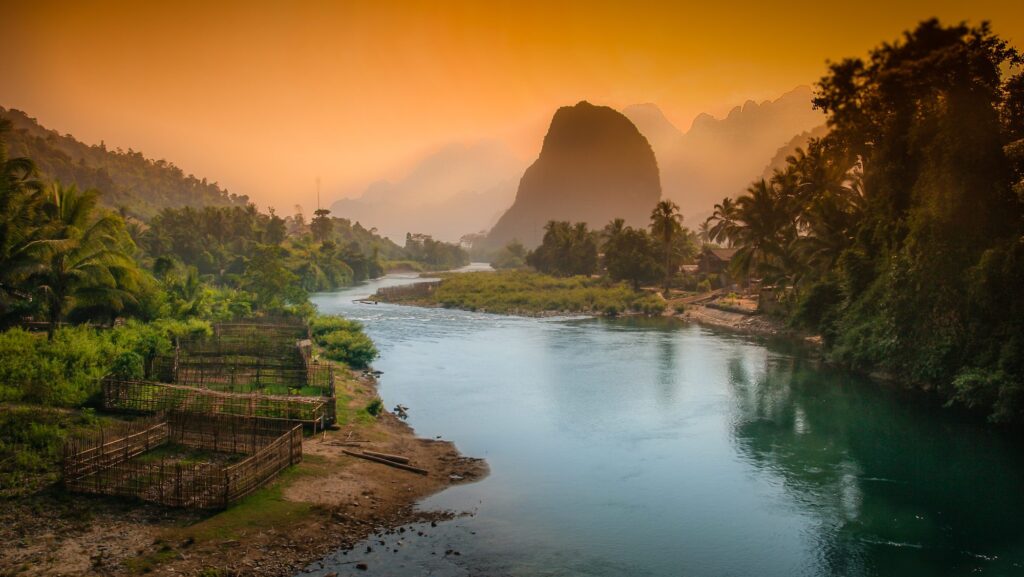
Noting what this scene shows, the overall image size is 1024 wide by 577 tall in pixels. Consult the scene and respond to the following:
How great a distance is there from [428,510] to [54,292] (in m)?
22.3

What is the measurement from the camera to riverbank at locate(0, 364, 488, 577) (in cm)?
1538

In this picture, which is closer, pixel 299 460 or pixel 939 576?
pixel 939 576

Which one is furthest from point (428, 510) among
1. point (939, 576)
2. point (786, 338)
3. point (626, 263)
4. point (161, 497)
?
point (626, 263)

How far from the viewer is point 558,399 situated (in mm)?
36625

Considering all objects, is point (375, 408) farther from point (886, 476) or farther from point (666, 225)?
point (666, 225)

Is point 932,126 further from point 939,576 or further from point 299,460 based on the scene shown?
point 299,460

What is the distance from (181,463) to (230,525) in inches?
190

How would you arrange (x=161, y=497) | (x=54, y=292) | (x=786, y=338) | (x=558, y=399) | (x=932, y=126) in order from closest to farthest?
1. (x=161, y=497)
2. (x=54, y=292)
3. (x=932, y=126)
4. (x=558, y=399)
5. (x=786, y=338)

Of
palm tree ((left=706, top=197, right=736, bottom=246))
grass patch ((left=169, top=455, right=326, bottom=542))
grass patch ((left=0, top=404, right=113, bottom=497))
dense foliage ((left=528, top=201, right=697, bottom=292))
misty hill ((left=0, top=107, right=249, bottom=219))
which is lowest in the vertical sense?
grass patch ((left=169, top=455, right=326, bottom=542))

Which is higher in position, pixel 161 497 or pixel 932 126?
pixel 932 126

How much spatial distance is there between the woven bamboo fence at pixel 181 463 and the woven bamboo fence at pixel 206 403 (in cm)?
210

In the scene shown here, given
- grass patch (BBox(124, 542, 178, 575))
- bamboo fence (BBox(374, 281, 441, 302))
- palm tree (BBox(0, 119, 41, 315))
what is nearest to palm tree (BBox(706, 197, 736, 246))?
bamboo fence (BBox(374, 281, 441, 302))

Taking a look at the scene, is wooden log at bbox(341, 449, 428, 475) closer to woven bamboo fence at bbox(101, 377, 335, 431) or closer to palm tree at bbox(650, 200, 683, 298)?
woven bamboo fence at bbox(101, 377, 335, 431)

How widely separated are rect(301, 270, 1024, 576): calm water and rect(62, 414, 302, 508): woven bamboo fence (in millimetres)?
4150
